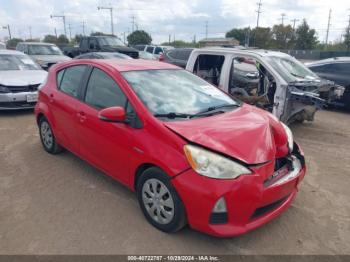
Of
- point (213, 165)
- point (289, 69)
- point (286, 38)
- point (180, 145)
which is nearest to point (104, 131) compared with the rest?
point (180, 145)

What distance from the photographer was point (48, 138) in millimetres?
5195

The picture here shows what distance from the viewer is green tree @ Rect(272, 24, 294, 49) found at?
7044 cm

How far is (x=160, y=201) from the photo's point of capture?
3.11 metres

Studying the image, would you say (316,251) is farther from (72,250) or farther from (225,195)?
(72,250)

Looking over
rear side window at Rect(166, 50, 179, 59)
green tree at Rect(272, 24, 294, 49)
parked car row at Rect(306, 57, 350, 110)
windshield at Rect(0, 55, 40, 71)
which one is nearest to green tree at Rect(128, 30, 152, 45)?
green tree at Rect(272, 24, 294, 49)

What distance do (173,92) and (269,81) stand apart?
333 cm

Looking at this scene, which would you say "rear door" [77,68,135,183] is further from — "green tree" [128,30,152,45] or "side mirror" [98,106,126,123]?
"green tree" [128,30,152,45]

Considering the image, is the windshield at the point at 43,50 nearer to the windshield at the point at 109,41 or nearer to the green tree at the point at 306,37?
the windshield at the point at 109,41

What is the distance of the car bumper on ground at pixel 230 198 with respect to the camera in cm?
270

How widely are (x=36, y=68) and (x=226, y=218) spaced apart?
8297 mm

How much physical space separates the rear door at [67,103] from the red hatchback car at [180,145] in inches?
0.8

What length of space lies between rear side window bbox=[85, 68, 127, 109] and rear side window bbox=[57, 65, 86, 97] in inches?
12.4

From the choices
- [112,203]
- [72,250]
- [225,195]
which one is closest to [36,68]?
[112,203]

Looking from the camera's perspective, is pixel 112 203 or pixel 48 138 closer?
pixel 112 203
